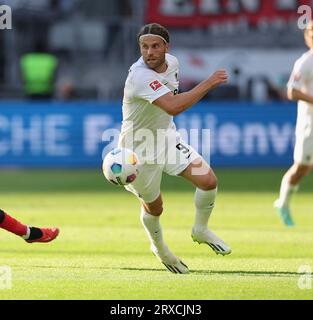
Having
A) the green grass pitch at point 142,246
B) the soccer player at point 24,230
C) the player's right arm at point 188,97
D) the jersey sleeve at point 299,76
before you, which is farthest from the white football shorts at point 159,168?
the jersey sleeve at point 299,76

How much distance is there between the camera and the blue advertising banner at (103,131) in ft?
70.0

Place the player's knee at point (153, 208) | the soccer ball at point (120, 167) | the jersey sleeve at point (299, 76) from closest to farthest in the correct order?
the soccer ball at point (120, 167) → the player's knee at point (153, 208) → the jersey sleeve at point (299, 76)

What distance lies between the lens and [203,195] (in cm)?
985

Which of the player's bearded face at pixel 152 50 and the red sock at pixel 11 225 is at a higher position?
the player's bearded face at pixel 152 50

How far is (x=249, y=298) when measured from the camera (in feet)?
27.2

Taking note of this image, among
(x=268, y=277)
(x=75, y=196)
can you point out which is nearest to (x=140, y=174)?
(x=268, y=277)

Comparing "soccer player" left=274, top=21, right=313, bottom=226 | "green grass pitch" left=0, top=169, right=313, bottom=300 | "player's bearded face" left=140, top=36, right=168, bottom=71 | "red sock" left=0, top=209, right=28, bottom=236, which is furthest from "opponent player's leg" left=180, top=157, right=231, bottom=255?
"soccer player" left=274, top=21, right=313, bottom=226

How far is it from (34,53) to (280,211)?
12717 millimetres

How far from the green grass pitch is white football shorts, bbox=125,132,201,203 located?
706 mm

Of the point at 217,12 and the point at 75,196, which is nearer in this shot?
the point at 75,196

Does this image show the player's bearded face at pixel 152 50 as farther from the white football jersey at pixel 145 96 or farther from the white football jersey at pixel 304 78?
the white football jersey at pixel 304 78

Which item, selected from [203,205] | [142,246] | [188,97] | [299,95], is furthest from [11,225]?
[299,95]

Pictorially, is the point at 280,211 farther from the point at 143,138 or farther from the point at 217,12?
the point at 217,12

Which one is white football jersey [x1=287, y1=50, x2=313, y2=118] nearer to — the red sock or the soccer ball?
the soccer ball
